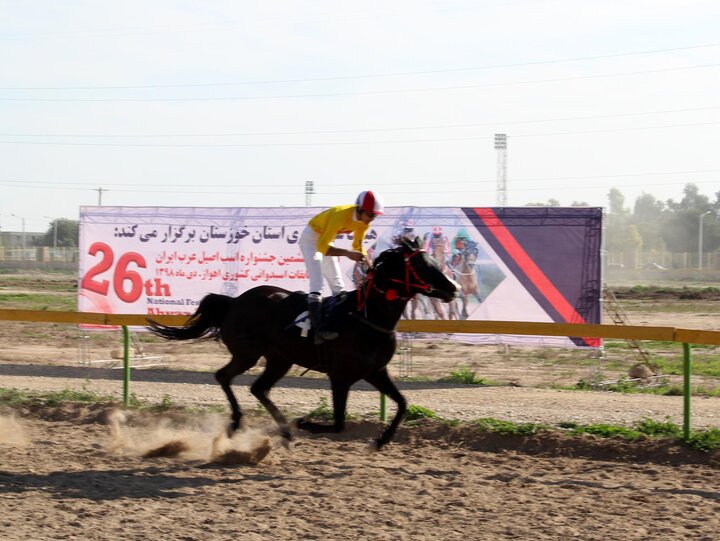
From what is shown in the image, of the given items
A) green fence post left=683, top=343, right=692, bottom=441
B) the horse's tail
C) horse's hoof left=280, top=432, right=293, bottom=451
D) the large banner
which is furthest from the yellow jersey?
the large banner

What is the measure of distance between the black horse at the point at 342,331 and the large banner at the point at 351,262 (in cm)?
603

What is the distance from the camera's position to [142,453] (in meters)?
10.1

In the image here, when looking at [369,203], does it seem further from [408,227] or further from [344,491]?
[408,227]

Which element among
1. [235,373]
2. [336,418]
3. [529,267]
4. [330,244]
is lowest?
[336,418]

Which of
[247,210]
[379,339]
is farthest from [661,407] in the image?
[247,210]

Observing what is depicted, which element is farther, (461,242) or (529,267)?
(461,242)

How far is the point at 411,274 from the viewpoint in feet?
30.7

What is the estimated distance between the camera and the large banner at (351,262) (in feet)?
53.9

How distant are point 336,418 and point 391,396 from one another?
0.63 m

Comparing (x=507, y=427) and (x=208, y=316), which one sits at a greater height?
(x=208, y=316)

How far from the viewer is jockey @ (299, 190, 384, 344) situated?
31.6 ft

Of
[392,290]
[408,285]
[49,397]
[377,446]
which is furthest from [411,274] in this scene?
[49,397]

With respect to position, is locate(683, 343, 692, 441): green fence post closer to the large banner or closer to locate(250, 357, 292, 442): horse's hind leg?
locate(250, 357, 292, 442): horse's hind leg

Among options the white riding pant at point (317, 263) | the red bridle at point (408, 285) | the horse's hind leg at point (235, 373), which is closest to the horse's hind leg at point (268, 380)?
the horse's hind leg at point (235, 373)
